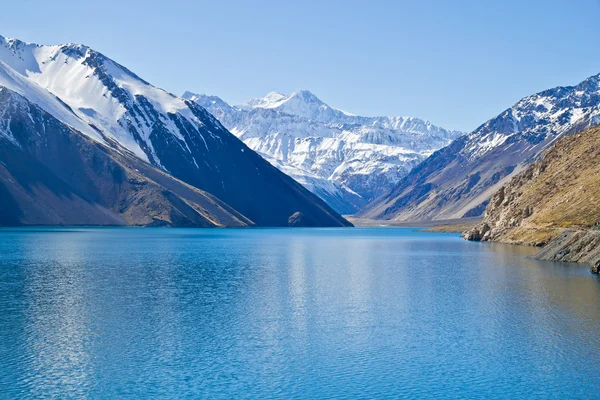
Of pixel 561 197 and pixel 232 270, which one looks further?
pixel 561 197

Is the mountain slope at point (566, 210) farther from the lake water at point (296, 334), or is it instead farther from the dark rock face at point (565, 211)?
the lake water at point (296, 334)

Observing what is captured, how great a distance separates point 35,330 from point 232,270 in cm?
5744

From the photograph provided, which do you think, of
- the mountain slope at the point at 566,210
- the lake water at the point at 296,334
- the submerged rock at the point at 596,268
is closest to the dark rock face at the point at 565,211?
the mountain slope at the point at 566,210

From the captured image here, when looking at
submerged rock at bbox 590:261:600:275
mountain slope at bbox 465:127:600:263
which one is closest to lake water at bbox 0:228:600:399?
submerged rock at bbox 590:261:600:275

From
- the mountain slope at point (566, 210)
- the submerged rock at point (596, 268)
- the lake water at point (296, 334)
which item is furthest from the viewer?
the mountain slope at point (566, 210)

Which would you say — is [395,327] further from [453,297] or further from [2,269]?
[2,269]

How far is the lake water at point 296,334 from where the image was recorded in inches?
1761

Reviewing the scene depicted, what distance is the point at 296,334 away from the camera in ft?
196

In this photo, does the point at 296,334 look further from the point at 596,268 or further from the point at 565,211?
the point at 565,211

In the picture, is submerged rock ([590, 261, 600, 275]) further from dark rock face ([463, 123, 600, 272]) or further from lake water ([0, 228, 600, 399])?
dark rock face ([463, 123, 600, 272])

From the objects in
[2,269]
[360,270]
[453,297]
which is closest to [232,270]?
[360,270]

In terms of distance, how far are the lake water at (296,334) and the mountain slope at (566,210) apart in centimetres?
1855

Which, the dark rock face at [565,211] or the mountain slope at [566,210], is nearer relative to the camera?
the dark rock face at [565,211]

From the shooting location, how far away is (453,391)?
43.7 m
